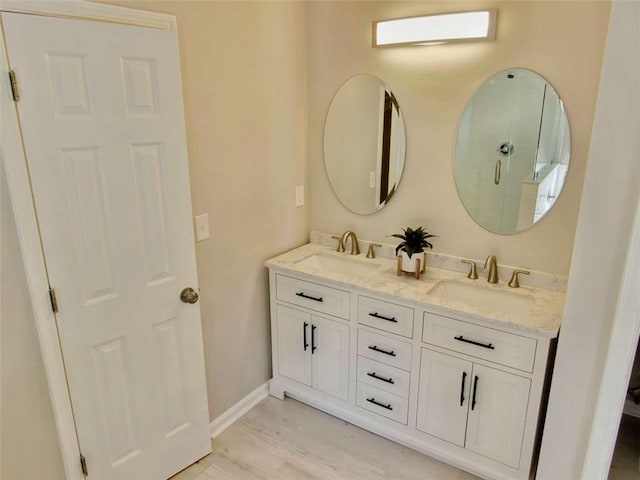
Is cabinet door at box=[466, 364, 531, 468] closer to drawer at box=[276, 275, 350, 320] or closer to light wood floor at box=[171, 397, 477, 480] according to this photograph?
light wood floor at box=[171, 397, 477, 480]

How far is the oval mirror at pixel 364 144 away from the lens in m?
2.52

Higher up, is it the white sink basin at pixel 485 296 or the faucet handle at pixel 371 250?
the faucet handle at pixel 371 250

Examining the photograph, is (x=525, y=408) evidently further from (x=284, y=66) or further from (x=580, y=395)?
(x=284, y=66)

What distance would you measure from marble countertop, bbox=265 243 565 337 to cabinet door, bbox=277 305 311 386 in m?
0.29

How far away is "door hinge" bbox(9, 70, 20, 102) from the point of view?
1.38m

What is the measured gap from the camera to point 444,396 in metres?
2.12

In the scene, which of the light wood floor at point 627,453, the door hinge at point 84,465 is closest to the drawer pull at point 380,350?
the light wood floor at point 627,453

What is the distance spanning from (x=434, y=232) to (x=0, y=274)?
2.05 meters

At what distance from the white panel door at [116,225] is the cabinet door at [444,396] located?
1.16 metres

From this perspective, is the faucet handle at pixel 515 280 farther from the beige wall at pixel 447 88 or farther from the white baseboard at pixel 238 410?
the white baseboard at pixel 238 410

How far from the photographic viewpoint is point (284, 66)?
8.34 feet

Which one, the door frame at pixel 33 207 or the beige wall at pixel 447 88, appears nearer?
the door frame at pixel 33 207

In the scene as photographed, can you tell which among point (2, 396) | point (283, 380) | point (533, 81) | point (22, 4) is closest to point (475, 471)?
point (283, 380)

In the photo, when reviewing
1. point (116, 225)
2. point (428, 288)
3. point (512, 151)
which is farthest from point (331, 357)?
point (512, 151)
